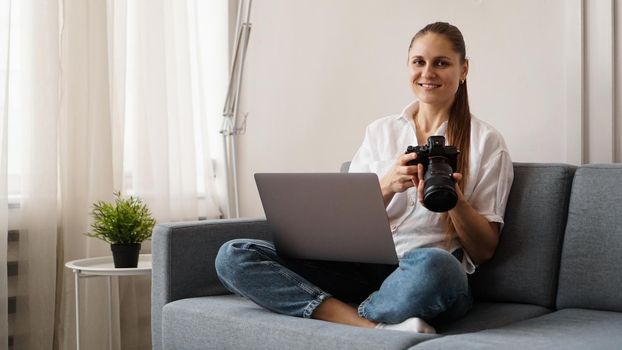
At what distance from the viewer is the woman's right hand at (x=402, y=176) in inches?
66.7

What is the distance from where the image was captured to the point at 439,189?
5.10ft

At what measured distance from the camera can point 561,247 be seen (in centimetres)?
187

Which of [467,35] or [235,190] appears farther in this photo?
[235,190]

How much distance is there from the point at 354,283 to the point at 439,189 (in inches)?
17.0

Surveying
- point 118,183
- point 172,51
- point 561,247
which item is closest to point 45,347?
point 118,183

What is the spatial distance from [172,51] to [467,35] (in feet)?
3.50

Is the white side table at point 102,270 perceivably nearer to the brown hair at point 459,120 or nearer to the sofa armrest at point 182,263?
the sofa armrest at point 182,263

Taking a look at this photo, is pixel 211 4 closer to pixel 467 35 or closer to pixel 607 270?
pixel 467 35

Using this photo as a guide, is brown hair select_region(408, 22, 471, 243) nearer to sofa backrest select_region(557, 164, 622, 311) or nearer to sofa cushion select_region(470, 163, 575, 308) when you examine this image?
sofa cushion select_region(470, 163, 575, 308)

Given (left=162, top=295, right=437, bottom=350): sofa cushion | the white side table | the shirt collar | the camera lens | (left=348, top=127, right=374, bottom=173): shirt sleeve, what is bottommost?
(left=162, top=295, right=437, bottom=350): sofa cushion

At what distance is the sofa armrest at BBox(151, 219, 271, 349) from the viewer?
1973 millimetres

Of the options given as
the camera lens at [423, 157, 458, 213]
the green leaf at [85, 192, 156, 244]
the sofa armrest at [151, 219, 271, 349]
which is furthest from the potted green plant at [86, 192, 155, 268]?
the camera lens at [423, 157, 458, 213]

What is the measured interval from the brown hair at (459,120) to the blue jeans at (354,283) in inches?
9.6

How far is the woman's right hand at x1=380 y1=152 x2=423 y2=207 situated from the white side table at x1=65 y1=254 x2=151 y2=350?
75 centimetres
